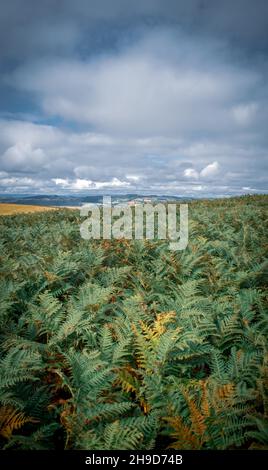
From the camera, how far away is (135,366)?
3.22 meters

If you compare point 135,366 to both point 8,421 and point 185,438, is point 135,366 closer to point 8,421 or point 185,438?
point 185,438

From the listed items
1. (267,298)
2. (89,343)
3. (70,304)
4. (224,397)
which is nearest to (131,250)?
(70,304)

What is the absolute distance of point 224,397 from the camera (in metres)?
2.36

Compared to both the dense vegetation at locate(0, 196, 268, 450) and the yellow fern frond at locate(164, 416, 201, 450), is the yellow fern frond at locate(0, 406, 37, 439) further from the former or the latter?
the yellow fern frond at locate(164, 416, 201, 450)

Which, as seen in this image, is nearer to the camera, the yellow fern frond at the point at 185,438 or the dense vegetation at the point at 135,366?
the yellow fern frond at the point at 185,438

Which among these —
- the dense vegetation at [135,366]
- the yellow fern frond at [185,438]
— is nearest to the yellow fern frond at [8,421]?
the dense vegetation at [135,366]

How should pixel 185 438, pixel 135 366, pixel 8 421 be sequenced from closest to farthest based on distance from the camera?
pixel 185 438 → pixel 8 421 → pixel 135 366

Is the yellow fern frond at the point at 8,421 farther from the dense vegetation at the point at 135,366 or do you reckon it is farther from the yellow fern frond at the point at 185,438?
the yellow fern frond at the point at 185,438

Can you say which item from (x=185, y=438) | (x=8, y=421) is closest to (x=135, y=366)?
(x=185, y=438)

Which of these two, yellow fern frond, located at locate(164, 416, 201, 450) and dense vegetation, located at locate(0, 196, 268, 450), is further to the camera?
dense vegetation, located at locate(0, 196, 268, 450)

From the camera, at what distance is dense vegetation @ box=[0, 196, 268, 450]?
2.12 m

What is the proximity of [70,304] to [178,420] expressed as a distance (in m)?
2.69

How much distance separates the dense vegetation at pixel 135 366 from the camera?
2119 millimetres

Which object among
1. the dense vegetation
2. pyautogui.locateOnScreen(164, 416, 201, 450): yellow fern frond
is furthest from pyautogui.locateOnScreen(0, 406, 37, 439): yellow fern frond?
pyautogui.locateOnScreen(164, 416, 201, 450): yellow fern frond
